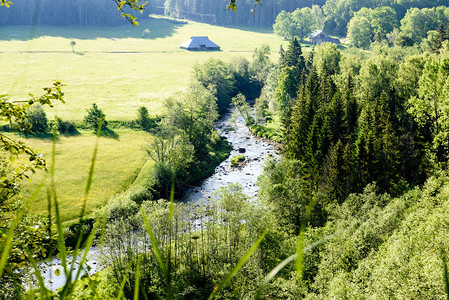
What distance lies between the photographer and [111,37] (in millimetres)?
198625

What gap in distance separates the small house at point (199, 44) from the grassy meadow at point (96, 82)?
6.31 m

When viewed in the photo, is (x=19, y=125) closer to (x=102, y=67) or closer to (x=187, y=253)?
(x=187, y=253)

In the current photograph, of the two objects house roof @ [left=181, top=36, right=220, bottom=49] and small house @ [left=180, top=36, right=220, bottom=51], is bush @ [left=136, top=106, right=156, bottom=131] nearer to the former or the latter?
small house @ [left=180, top=36, right=220, bottom=51]

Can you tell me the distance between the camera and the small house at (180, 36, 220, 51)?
609 ft

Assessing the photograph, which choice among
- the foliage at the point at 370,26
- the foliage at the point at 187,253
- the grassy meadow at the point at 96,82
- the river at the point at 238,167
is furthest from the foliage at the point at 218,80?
the foliage at the point at 370,26

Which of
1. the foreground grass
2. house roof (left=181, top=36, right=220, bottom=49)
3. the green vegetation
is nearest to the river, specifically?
the green vegetation

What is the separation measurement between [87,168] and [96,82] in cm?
6650

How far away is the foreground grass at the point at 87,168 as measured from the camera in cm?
5346

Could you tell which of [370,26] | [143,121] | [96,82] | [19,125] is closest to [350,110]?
[143,121]

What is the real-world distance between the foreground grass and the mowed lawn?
10668 millimetres

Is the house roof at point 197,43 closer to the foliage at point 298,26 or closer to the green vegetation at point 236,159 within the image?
the foliage at point 298,26

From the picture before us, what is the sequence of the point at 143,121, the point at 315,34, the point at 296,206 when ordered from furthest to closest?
the point at 315,34 < the point at 143,121 < the point at 296,206

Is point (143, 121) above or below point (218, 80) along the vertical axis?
below

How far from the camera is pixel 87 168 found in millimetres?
62844
